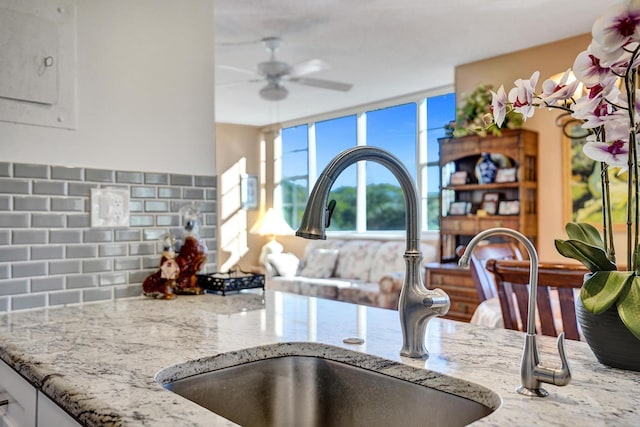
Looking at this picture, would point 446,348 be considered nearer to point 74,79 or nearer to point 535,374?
point 535,374

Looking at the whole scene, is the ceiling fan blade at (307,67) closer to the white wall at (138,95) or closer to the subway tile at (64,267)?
the white wall at (138,95)

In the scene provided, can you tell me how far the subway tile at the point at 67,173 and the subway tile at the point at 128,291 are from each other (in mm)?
369

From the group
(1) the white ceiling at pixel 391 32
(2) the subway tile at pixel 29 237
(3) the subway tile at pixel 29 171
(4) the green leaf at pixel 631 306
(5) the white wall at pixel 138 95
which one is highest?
(1) the white ceiling at pixel 391 32

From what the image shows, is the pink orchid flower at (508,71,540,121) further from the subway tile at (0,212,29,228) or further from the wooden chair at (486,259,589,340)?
the subway tile at (0,212,29,228)

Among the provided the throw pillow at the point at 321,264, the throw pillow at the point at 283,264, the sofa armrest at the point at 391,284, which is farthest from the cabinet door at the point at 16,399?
the throw pillow at the point at 283,264

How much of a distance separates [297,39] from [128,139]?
2.73m

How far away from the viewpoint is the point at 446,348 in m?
1.08

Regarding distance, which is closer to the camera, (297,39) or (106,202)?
(106,202)

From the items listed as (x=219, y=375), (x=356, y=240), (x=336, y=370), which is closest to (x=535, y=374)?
(x=336, y=370)

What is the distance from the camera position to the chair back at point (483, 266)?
276 cm

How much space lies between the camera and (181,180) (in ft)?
6.17

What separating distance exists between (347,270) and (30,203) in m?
5.12

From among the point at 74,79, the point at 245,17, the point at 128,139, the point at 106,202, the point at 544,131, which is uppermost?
the point at 245,17

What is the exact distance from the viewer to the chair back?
2.76 m
